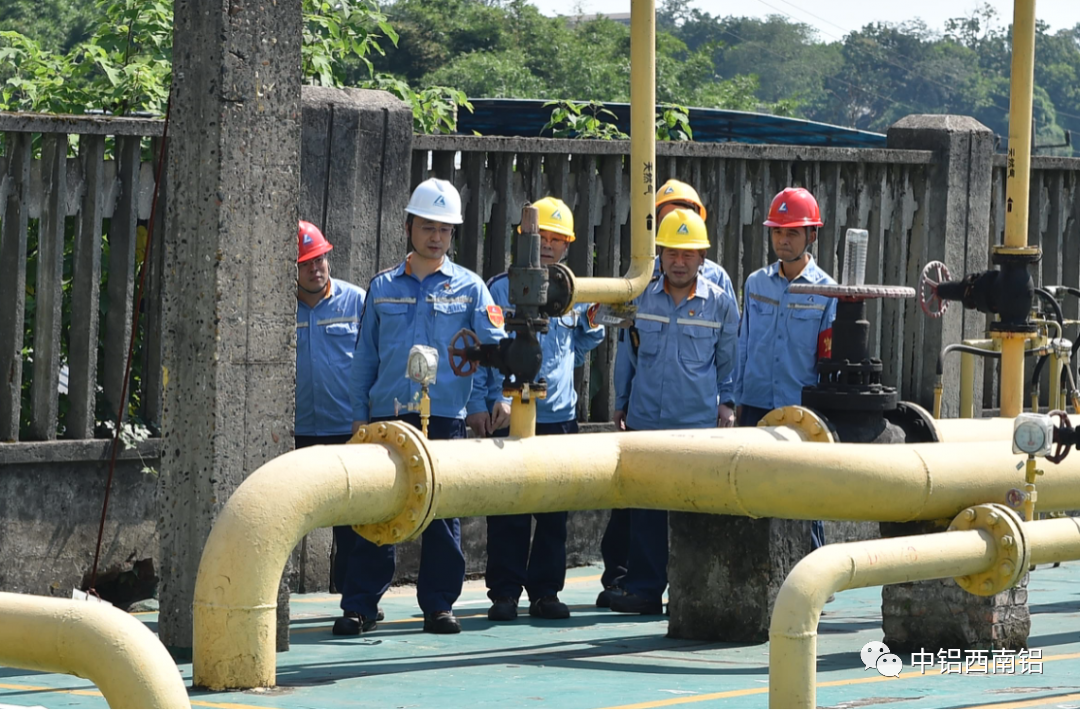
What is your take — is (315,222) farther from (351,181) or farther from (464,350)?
(464,350)

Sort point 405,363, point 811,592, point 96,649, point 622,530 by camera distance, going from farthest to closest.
Result: point 622,530, point 405,363, point 811,592, point 96,649

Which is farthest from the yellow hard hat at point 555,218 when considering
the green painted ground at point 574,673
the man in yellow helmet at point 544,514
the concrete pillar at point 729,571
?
the green painted ground at point 574,673

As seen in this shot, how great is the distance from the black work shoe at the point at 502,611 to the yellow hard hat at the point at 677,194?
225 centimetres

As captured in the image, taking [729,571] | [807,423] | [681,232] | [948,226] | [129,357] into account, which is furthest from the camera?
[948,226]

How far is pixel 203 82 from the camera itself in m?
6.66

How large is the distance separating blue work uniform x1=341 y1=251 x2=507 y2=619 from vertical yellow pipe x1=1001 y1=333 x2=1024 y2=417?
2.18 m

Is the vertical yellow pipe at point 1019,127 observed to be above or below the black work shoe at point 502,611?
above

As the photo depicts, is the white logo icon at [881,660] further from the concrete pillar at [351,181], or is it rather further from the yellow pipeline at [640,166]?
the concrete pillar at [351,181]

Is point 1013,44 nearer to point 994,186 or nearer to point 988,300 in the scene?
point 988,300

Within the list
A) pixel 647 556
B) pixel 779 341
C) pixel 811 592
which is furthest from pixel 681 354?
pixel 811 592

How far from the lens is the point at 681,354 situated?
8.60 metres

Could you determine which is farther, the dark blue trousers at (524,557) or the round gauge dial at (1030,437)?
the dark blue trousers at (524,557)

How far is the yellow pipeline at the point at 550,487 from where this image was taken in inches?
225

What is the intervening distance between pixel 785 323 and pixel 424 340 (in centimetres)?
190
